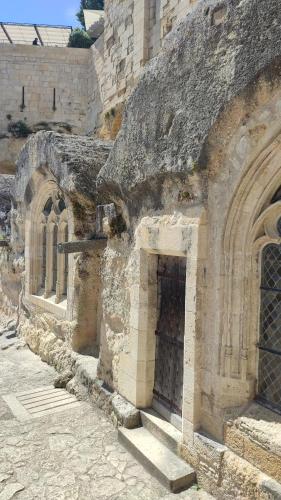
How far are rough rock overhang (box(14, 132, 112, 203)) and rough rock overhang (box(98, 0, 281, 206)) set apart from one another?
1529 millimetres

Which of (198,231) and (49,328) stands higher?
(198,231)

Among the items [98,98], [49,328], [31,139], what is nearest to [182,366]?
[49,328]

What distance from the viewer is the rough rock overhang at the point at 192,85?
108 inches

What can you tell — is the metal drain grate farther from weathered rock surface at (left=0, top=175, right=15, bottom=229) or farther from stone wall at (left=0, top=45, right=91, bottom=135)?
stone wall at (left=0, top=45, right=91, bottom=135)

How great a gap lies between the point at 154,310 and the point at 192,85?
2.08 metres

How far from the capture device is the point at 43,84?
19.8 metres

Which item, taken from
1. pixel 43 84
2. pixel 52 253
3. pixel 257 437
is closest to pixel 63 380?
pixel 52 253

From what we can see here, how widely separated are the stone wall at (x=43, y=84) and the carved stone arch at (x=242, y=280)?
1797 cm

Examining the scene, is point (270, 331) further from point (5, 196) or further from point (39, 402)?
point (5, 196)

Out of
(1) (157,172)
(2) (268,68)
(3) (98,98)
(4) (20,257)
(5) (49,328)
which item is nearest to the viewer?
(2) (268,68)

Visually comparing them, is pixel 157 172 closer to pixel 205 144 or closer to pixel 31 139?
pixel 205 144

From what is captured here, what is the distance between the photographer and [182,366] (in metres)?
3.80

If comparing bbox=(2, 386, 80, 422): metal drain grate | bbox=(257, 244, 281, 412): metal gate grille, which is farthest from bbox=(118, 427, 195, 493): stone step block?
bbox=(2, 386, 80, 422): metal drain grate

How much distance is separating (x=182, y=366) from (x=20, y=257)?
213 inches
